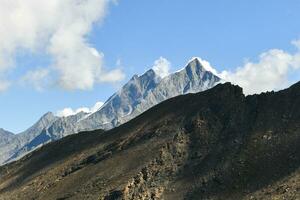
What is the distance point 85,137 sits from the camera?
131m

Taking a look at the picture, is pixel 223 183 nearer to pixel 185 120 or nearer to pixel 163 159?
pixel 163 159

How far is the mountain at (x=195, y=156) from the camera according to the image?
247 ft

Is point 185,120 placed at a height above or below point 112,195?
above

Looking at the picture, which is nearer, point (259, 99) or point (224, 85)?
point (259, 99)

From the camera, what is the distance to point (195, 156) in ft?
283

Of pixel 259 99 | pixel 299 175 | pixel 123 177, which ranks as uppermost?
pixel 259 99

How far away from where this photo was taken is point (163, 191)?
79.6 metres

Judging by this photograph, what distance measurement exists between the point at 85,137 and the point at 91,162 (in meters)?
27.9

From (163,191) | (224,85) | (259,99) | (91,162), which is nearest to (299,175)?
(163,191)

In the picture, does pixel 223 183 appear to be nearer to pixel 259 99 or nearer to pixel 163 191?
pixel 163 191

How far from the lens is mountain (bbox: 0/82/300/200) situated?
75.2m

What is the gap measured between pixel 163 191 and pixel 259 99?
26.1m

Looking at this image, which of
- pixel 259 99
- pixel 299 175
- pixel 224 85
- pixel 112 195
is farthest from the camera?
pixel 224 85

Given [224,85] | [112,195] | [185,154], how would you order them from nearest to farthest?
[112,195], [185,154], [224,85]
